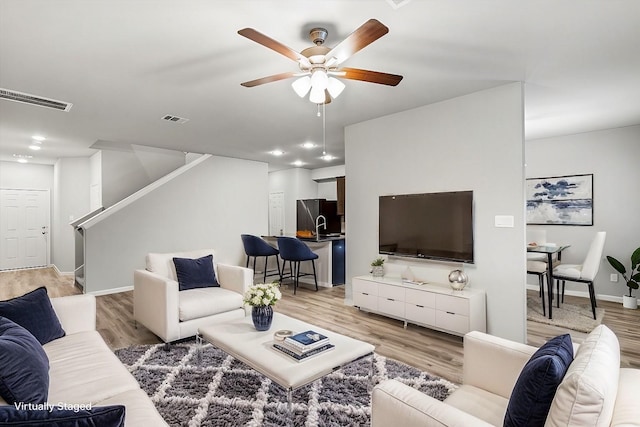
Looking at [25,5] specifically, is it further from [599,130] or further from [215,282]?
[599,130]

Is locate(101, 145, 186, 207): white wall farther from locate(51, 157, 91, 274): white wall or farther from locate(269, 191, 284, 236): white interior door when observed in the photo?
locate(269, 191, 284, 236): white interior door

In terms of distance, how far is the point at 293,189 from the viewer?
350 inches

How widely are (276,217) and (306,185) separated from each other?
1.30m

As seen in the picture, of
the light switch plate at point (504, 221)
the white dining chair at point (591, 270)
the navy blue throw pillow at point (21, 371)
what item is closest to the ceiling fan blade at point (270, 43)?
the navy blue throw pillow at point (21, 371)

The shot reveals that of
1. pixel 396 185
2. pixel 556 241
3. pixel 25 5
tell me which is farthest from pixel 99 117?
pixel 556 241

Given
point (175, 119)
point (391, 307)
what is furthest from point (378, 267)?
point (175, 119)

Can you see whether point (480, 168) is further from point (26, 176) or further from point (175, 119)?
point (26, 176)

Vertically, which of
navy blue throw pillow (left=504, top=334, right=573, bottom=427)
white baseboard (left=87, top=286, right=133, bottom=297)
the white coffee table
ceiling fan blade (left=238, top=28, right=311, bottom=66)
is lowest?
white baseboard (left=87, top=286, right=133, bottom=297)

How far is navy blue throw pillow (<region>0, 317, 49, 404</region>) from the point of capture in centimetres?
128

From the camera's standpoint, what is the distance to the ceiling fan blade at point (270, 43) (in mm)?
1767

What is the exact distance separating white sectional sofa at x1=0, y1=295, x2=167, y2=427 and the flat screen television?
3030mm

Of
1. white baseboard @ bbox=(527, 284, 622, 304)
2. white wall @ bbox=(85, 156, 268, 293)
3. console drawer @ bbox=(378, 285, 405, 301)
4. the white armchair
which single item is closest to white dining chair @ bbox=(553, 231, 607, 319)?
white baseboard @ bbox=(527, 284, 622, 304)

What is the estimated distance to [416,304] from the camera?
143 inches

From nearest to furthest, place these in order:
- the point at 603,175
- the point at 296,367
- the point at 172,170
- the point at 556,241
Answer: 1. the point at 296,367
2. the point at 603,175
3. the point at 556,241
4. the point at 172,170
